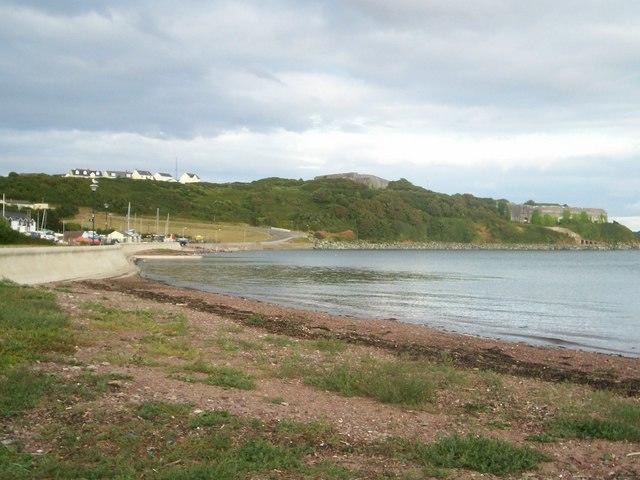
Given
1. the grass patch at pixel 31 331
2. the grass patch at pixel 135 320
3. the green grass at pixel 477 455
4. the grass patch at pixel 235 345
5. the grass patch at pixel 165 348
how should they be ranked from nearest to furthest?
the green grass at pixel 477 455, the grass patch at pixel 31 331, the grass patch at pixel 165 348, the grass patch at pixel 235 345, the grass patch at pixel 135 320

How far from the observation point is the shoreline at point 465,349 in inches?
660

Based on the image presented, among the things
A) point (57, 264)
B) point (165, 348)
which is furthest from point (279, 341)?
point (57, 264)

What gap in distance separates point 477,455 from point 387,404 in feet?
10.1

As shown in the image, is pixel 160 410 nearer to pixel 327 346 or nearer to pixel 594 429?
pixel 594 429

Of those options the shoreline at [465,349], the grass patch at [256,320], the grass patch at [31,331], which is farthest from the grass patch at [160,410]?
the grass patch at [256,320]

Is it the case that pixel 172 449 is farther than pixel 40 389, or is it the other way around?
pixel 40 389

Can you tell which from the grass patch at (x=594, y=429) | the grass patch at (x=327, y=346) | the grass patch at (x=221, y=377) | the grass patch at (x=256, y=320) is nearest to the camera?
the grass patch at (x=594, y=429)

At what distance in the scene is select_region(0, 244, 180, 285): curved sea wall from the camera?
2861 centimetres

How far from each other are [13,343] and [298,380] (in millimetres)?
5151

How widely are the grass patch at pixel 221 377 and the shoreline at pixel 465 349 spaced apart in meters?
6.38

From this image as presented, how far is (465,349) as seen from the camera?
20.3m

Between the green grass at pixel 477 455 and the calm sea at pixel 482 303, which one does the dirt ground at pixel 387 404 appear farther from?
the calm sea at pixel 482 303

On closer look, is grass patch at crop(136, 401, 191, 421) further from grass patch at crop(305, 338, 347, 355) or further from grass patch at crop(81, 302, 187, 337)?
grass patch at crop(81, 302, 187, 337)

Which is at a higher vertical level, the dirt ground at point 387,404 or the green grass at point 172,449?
the green grass at point 172,449
